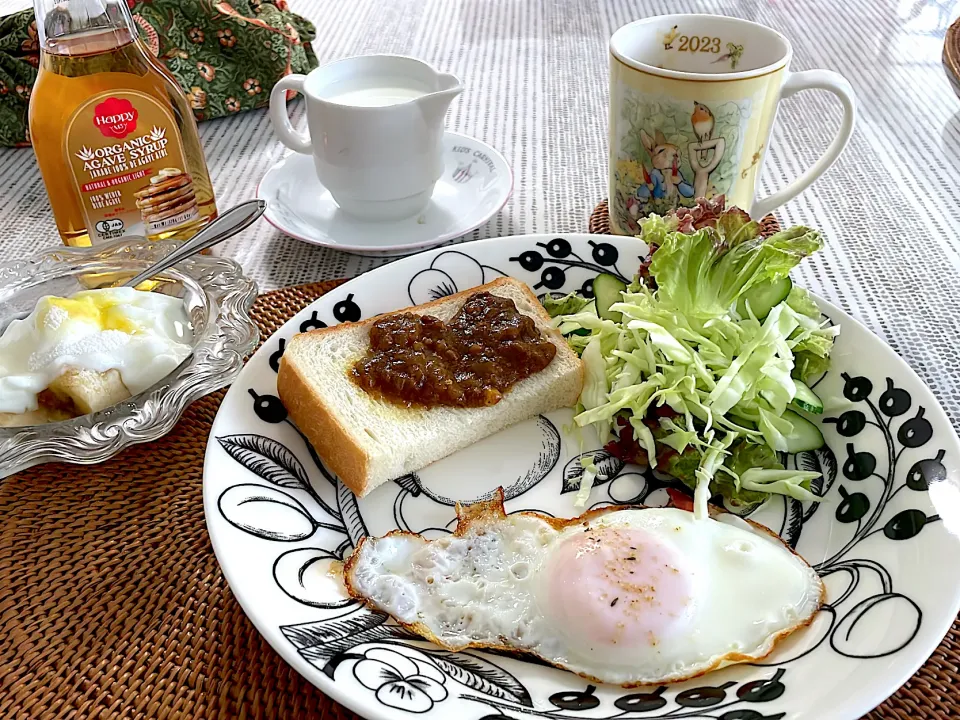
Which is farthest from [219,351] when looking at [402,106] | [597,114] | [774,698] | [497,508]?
[597,114]

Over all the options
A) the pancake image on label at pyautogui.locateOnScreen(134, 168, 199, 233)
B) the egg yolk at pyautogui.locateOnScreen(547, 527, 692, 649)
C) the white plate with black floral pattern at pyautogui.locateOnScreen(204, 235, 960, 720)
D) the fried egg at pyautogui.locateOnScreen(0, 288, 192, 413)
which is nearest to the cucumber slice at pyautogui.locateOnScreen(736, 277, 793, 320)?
the white plate with black floral pattern at pyautogui.locateOnScreen(204, 235, 960, 720)

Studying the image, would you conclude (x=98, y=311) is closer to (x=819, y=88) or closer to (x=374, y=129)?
(x=374, y=129)

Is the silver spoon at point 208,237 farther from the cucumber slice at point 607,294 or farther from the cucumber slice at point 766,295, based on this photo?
the cucumber slice at point 766,295

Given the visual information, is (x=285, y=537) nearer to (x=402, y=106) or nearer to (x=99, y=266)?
(x=99, y=266)

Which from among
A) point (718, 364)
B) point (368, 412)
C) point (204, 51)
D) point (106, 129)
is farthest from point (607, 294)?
point (204, 51)

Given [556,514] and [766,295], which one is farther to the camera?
[766,295]

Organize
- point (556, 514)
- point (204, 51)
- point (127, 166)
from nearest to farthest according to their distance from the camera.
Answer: point (556, 514) < point (127, 166) < point (204, 51)
